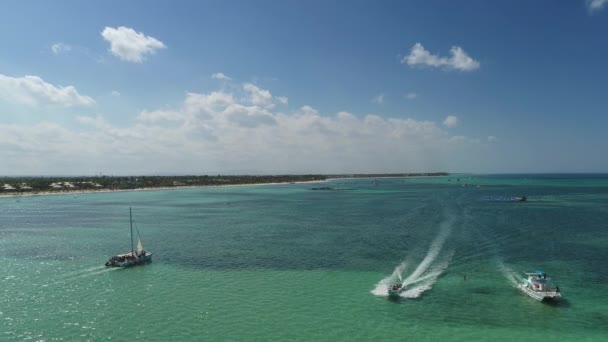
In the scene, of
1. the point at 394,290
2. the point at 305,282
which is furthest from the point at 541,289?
the point at 305,282

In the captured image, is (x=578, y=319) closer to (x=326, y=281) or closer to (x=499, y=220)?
(x=326, y=281)

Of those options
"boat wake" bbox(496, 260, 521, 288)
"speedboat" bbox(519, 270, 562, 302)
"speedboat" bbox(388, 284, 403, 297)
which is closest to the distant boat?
"speedboat" bbox(388, 284, 403, 297)

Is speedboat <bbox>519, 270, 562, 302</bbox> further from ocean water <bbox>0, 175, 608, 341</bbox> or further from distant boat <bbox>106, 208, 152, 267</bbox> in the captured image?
distant boat <bbox>106, 208, 152, 267</bbox>

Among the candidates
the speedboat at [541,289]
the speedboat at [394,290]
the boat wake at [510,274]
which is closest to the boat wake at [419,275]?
the speedboat at [394,290]

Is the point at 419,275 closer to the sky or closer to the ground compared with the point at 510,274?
closer to the sky

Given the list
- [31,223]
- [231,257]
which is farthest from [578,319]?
[31,223]

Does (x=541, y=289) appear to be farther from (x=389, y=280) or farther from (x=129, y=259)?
(x=129, y=259)
